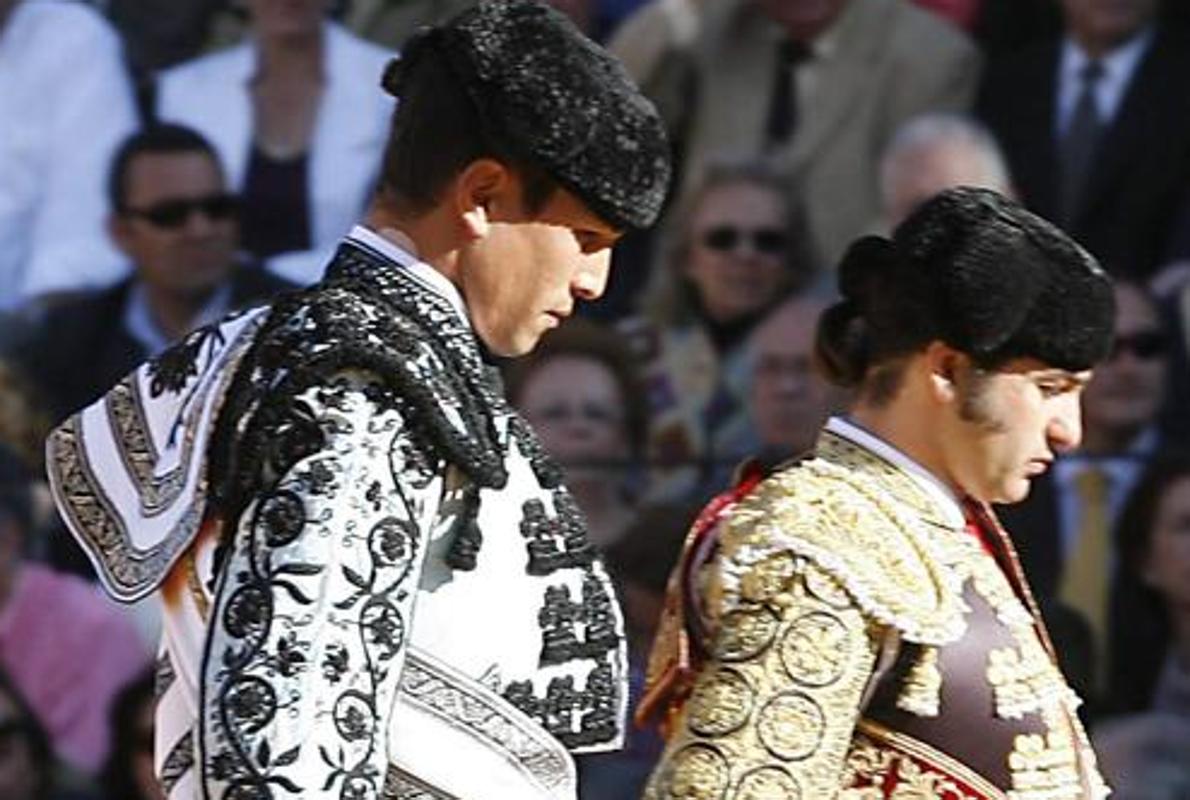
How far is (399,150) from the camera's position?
337 cm

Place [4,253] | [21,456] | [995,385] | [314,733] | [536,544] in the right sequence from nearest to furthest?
[314,733], [536,544], [995,385], [21,456], [4,253]

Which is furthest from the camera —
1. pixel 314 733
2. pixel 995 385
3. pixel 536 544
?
pixel 995 385

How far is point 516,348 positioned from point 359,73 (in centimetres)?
430

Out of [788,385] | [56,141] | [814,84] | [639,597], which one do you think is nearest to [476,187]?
[639,597]

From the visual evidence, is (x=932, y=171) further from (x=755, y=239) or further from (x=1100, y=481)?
(x=1100, y=481)

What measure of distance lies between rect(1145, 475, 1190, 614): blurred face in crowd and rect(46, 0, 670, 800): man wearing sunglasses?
346 centimetres

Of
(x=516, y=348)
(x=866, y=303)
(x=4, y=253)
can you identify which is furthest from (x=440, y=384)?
(x=4, y=253)

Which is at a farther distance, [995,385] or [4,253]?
[4,253]

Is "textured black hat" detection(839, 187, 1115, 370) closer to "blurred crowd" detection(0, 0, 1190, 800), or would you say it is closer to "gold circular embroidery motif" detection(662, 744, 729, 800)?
"gold circular embroidery motif" detection(662, 744, 729, 800)

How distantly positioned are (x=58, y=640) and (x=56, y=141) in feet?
3.60

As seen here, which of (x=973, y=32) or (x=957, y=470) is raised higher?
(x=973, y=32)

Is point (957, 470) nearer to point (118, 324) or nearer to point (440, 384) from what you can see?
point (440, 384)

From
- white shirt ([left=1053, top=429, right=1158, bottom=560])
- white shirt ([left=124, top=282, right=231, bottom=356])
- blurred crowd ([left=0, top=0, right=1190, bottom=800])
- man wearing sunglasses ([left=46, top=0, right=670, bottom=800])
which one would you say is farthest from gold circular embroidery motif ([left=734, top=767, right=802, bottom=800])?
white shirt ([left=124, top=282, right=231, bottom=356])

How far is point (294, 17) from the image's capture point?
7719 millimetres
